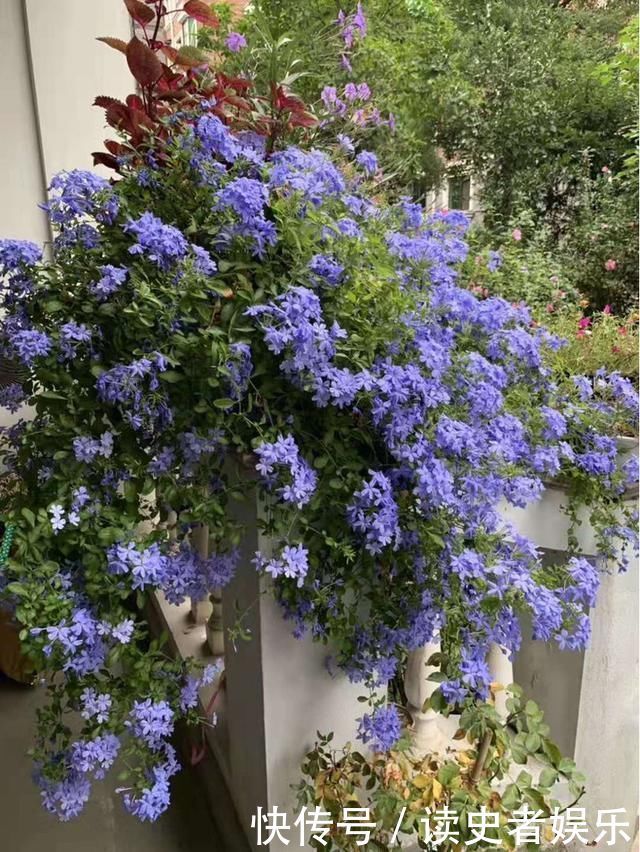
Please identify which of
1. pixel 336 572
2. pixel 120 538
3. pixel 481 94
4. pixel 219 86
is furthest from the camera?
pixel 481 94

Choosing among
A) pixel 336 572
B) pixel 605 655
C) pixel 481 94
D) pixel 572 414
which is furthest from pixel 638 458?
pixel 481 94

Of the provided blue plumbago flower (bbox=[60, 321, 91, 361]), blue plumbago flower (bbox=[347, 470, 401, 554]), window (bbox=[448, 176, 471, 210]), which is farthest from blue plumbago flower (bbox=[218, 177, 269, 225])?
window (bbox=[448, 176, 471, 210])

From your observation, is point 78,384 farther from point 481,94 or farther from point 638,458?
point 481,94

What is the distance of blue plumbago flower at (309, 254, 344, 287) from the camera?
30.6 inches

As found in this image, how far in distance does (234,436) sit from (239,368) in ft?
0.26

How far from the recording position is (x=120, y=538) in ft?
2.43

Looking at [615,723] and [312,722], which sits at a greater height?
[312,722]

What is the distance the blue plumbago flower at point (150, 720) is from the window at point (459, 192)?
429cm

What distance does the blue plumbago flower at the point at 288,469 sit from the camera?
2.37 ft

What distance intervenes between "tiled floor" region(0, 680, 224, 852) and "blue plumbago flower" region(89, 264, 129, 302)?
1.17m

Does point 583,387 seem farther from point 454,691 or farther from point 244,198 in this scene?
point 244,198

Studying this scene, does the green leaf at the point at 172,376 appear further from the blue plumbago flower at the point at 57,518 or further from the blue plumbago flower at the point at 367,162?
the blue plumbago flower at the point at 367,162

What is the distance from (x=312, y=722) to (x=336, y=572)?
356mm

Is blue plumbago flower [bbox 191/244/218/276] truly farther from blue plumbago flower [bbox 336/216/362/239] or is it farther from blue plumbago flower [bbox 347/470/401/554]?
blue plumbago flower [bbox 347/470/401/554]
